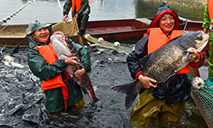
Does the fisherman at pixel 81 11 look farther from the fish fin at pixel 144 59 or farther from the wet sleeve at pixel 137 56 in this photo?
the fish fin at pixel 144 59

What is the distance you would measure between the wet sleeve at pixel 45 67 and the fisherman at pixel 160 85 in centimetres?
116

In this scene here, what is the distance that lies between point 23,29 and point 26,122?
7.07m

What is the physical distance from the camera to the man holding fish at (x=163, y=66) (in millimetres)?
2533

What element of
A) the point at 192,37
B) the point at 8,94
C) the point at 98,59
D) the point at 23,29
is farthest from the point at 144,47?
the point at 23,29

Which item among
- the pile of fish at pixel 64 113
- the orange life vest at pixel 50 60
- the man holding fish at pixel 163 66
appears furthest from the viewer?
the pile of fish at pixel 64 113

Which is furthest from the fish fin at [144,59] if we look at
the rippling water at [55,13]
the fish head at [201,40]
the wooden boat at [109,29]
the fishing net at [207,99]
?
the rippling water at [55,13]

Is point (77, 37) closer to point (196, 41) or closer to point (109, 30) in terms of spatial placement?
point (109, 30)

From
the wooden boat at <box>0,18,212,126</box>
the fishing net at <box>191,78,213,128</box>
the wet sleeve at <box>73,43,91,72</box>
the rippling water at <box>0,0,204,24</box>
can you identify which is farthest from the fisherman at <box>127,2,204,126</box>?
the rippling water at <box>0,0,204,24</box>

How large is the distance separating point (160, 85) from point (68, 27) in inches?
275

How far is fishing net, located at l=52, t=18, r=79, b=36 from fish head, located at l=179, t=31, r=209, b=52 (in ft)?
20.9

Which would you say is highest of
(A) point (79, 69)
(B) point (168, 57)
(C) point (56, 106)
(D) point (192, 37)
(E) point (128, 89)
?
(D) point (192, 37)

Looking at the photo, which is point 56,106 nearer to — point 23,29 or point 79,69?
point 79,69

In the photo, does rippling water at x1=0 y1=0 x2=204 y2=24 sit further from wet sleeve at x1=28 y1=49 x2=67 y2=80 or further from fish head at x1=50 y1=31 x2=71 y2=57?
fish head at x1=50 y1=31 x2=71 y2=57

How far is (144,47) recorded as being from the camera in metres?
2.92
